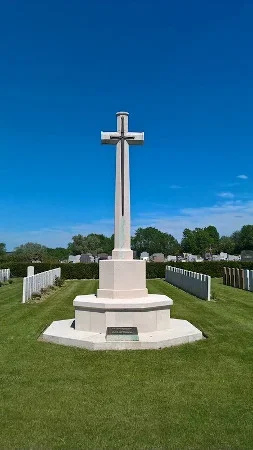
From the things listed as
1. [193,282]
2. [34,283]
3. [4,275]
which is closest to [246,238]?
[4,275]

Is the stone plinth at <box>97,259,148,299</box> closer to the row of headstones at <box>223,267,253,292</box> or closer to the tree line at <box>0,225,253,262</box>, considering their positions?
the row of headstones at <box>223,267,253,292</box>

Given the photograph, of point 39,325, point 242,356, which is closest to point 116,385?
point 242,356

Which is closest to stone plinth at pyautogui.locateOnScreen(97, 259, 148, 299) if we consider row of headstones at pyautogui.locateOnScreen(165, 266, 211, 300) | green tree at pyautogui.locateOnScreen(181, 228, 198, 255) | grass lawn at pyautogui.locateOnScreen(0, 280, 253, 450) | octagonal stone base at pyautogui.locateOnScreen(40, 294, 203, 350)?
octagonal stone base at pyautogui.locateOnScreen(40, 294, 203, 350)

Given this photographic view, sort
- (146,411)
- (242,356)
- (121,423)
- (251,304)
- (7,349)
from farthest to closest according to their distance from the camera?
1. (251,304)
2. (7,349)
3. (242,356)
4. (146,411)
5. (121,423)

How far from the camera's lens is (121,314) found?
25.0 feet

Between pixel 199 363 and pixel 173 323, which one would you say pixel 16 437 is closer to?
pixel 199 363

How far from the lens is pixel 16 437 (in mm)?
3559

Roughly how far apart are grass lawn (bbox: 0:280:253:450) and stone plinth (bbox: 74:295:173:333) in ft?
3.15

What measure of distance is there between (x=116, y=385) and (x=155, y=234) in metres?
98.7

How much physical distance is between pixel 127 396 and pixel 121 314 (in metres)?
3.04

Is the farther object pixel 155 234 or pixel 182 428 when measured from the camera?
pixel 155 234

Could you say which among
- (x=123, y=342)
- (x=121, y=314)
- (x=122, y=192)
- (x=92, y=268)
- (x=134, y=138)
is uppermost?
(x=134, y=138)

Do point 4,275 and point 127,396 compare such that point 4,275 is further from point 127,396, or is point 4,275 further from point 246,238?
point 246,238

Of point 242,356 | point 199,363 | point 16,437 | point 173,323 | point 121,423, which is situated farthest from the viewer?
point 173,323
